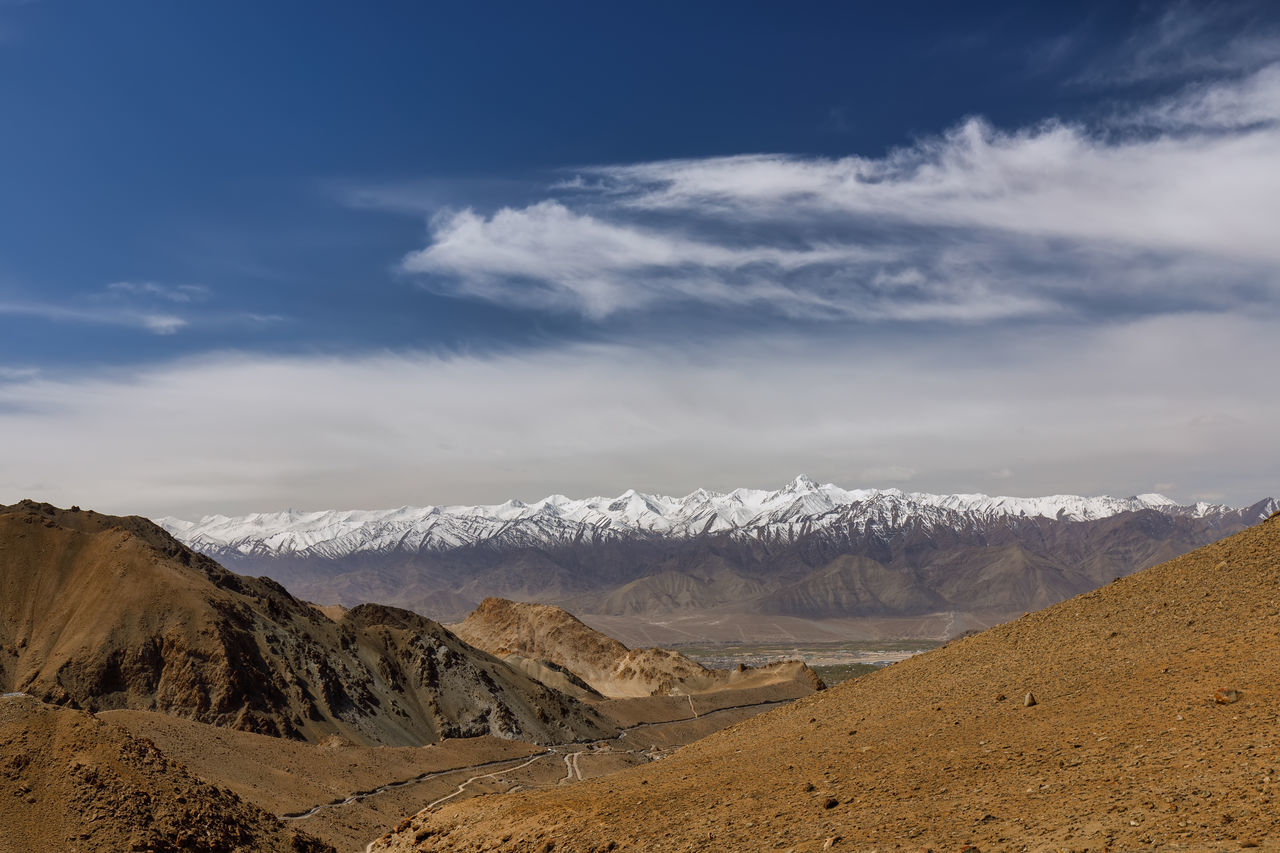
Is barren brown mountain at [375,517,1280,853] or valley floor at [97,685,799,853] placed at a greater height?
barren brown mountain at [375,517,1280,853]

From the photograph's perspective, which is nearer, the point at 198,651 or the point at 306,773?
the point at 306,773

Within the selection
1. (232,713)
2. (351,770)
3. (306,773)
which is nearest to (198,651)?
(232,713)

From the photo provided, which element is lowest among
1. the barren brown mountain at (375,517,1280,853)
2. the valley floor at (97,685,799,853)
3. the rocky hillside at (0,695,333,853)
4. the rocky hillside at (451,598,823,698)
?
Result: the rocky hillside at (451,598,823,698)

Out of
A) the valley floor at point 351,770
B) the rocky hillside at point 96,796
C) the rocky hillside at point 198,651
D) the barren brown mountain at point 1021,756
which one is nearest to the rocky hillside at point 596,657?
the rocky hillside at point 198,651

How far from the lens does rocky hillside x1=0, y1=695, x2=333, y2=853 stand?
2589 cm

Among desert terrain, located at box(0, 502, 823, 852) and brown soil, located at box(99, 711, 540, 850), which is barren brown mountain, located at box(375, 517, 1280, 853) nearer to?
desert terrain, located at box(0, 502, 823, 852)

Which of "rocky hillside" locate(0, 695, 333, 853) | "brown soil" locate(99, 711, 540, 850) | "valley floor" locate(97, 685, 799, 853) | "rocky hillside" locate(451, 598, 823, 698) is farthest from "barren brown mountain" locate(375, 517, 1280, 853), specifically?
"rocky hillside" locate(451, 598, 823, 698)

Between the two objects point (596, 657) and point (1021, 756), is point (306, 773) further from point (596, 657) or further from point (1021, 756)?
point (596, 657)

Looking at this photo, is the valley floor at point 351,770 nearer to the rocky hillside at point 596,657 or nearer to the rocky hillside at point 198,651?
the rocky hillside at point 198,651

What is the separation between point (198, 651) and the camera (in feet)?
238

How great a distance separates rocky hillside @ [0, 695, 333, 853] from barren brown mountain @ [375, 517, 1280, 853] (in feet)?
22.6

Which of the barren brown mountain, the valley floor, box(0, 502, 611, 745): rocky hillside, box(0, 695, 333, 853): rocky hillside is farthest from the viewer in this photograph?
box(0, 502, 611, 745): rocky hillside

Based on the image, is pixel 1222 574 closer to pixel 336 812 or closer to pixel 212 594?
pixel 336 812

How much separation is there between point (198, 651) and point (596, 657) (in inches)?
4172
